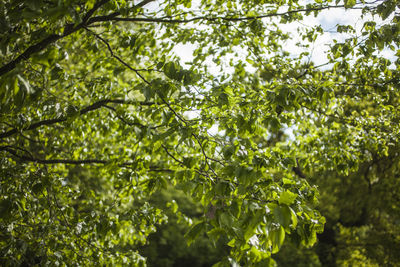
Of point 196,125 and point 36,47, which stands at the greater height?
point 36,47

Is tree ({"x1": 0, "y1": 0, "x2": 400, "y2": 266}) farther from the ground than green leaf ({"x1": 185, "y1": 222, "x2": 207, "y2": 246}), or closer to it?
farther from the ground

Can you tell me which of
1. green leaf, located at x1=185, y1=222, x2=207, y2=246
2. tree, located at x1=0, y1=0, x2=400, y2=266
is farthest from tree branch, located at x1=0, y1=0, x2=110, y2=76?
green leaf, located at x1=185, y1=222, x2=207, y2=246

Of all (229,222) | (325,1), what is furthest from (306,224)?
(325,1)

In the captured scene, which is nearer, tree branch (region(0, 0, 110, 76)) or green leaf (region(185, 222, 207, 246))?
green leaf (region(185, 222, 207, 246))

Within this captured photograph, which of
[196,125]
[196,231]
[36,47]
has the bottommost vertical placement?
[196,231]

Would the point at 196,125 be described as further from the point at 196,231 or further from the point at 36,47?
the point at 36,47

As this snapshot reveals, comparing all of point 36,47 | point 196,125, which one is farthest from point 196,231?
point 36,47

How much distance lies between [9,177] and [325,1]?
13.7 feet

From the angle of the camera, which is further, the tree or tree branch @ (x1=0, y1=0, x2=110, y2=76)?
tree branch @ (x1=0, y1=0, x2=110, y2=76)

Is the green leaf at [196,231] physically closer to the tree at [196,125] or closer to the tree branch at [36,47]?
the tree at [196,125]

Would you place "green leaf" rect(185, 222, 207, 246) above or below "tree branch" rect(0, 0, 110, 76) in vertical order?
below

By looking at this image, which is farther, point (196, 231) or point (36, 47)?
point (36, 47)

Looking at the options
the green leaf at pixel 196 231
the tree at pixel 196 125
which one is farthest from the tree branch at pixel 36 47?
the green leaf at pixel 196 231

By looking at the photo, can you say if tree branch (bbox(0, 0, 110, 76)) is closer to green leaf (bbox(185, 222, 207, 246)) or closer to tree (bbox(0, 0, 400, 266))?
tree (bbox(0, 0, 400, 266))
